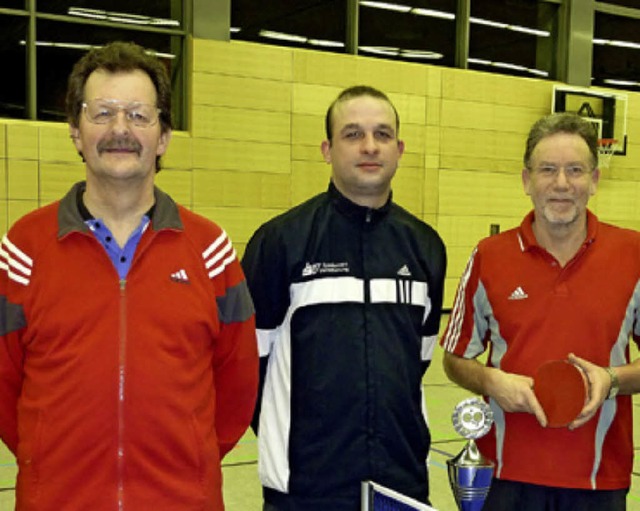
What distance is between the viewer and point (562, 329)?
7.40 feet

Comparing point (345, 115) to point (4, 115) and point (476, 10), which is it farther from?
point (476, 10)

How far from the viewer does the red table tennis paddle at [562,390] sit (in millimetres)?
2004

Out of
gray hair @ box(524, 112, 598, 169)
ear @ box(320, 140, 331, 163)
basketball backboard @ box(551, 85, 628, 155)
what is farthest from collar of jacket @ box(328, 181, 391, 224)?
basketball backboard @ box(551, 85, 628, 155)

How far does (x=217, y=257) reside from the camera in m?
1.98

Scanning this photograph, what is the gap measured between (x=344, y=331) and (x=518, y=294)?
1.78ft

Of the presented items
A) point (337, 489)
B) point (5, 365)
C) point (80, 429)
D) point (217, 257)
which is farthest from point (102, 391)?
point (337, 489)

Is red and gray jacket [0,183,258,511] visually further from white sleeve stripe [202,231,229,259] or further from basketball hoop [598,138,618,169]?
basketball hoop [598,138,618,169]

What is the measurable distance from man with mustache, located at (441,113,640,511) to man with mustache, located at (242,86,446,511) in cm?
25

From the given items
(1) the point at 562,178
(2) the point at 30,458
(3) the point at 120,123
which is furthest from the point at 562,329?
(2) the point at 30,458

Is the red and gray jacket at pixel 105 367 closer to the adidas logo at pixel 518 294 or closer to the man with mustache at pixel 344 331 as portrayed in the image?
the man with mustache at pixel 344 331

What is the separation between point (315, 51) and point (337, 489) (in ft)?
30.2

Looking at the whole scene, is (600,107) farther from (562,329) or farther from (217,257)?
(217,257)

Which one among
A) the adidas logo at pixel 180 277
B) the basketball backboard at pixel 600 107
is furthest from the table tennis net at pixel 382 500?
the basketball backboard at pixel 600 107

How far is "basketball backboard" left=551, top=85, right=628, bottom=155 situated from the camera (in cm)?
1216
